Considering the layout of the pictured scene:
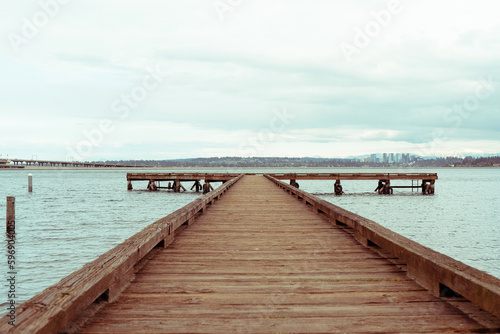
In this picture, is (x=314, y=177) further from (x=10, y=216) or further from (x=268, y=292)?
(x=268, y=292)

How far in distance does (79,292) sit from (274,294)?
6.09 feet

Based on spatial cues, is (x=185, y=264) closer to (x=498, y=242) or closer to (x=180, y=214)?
(x=180, y=214)

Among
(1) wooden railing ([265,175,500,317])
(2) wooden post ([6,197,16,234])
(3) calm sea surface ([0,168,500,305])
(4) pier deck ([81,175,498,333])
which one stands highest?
(1) wooden railing ([265,175,500,317])

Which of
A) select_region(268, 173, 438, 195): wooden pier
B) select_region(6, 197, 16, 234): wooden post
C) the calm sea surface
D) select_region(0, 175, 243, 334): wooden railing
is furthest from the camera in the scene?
select_region(268, 173, 438, 195): wooden pier

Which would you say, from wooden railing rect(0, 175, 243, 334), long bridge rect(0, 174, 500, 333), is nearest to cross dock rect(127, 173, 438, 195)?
long bridge rect(0, 174, 500, 333)

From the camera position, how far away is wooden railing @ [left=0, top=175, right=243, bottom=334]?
268 centimetres

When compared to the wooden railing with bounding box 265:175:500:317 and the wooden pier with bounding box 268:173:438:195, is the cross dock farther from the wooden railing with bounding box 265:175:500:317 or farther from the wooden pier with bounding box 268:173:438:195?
the wooden railing with bounding box 265:175:500:317

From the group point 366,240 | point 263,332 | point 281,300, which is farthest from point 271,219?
point 263,332

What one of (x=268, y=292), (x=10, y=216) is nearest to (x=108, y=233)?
(x=10, y=216)

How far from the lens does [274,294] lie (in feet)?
13.4

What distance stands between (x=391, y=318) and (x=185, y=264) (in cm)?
282

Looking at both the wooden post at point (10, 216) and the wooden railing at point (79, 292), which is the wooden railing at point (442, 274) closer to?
the wooden railing at point (79, 292)

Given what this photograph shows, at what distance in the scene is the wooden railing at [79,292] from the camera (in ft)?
8.79

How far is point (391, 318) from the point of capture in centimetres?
340
